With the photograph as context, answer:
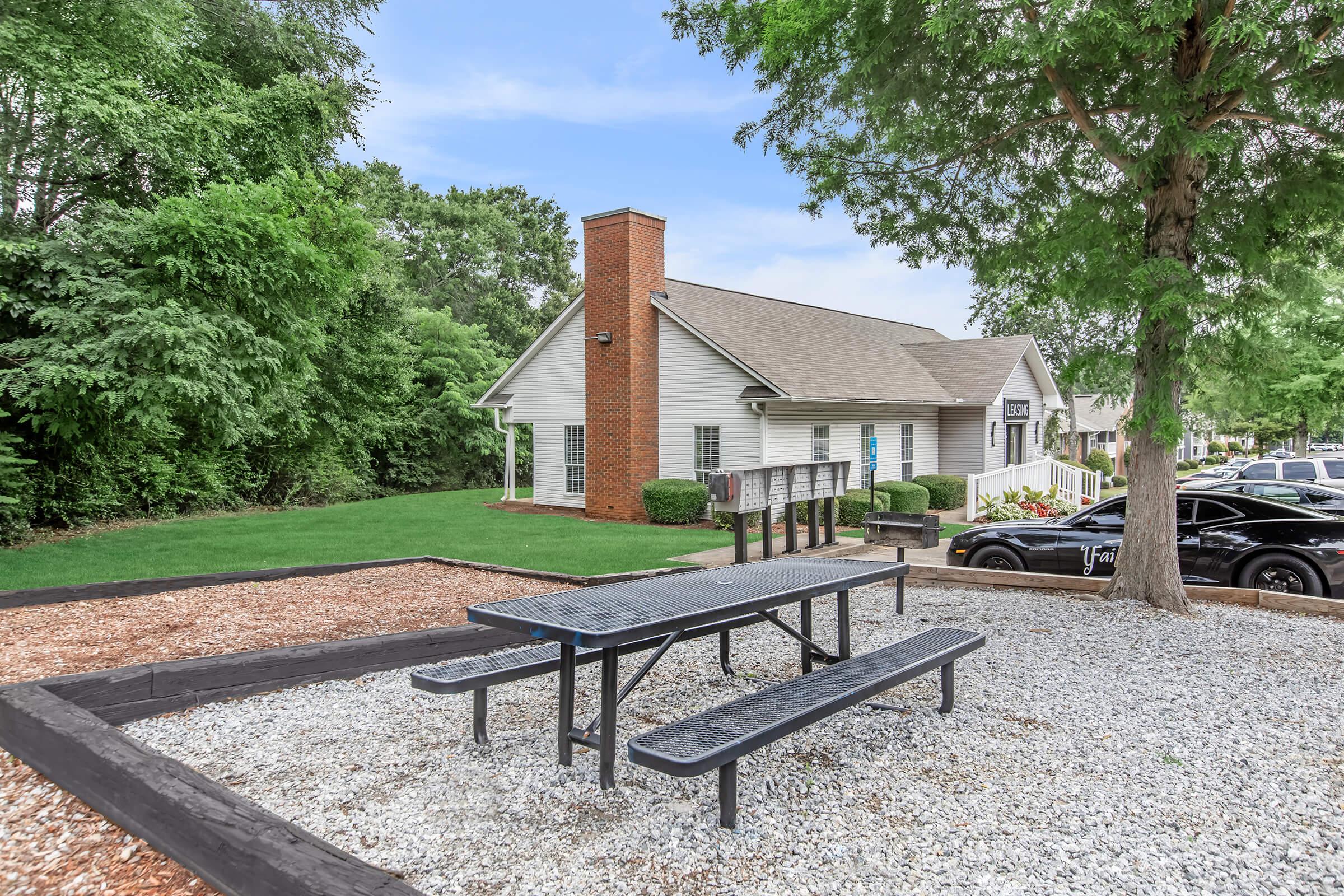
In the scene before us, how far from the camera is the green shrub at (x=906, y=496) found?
751 inches

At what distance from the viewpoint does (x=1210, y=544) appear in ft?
30.3

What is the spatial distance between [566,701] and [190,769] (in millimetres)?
1746

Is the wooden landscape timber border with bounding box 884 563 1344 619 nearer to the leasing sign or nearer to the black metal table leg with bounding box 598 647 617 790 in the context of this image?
the black metal table leg with bounding box 598 647 617 790

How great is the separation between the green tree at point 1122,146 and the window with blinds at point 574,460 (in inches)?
468

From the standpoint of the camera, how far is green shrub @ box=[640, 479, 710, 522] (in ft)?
57.3

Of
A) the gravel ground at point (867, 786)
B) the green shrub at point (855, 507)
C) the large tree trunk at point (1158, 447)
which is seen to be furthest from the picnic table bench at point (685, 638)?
the green shrub at point (855, 507)

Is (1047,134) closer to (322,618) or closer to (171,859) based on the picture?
(322,618)

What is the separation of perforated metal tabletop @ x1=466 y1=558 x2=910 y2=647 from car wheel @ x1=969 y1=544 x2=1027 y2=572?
504cm

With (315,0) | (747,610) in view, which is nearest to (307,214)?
(315,0)

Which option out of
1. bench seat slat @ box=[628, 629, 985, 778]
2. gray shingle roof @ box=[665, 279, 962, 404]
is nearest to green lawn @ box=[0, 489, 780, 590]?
gray shingle roof @ box=[665, 279, 962, 404]

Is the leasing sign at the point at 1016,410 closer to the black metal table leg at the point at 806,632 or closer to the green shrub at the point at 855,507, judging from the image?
the green shrub at the point at 855,507

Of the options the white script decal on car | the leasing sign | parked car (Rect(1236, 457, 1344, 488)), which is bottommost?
the white script decal on car

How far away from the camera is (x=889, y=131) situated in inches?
369

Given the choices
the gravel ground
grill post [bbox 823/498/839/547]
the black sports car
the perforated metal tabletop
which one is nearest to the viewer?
the gravel ground
